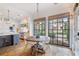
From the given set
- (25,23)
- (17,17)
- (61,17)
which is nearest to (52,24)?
(61,17)

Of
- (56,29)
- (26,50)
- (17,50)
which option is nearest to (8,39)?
(17,50)

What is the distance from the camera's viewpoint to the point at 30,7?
1978mm

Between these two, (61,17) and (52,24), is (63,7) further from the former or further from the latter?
(52,24)

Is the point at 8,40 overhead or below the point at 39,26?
below

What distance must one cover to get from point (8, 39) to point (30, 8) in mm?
671

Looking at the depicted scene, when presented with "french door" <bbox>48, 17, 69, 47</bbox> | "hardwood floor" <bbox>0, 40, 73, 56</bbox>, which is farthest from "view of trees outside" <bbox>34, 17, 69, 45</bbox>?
"hardwood floor" <bbox>0, 40, 73, 56</bbox>

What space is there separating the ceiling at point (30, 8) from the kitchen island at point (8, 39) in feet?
1.05

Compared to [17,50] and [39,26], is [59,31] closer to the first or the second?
[39,26]

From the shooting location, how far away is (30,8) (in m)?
1.98

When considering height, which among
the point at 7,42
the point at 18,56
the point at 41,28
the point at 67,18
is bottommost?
the point at 18,56

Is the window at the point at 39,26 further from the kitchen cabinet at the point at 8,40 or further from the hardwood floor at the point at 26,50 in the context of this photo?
the kitchen cabinet at the point at 8,40

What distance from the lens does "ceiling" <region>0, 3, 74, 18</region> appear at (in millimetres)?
1928

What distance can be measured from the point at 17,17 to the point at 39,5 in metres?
0.44

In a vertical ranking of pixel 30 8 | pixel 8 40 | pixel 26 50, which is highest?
pixel 30 8
